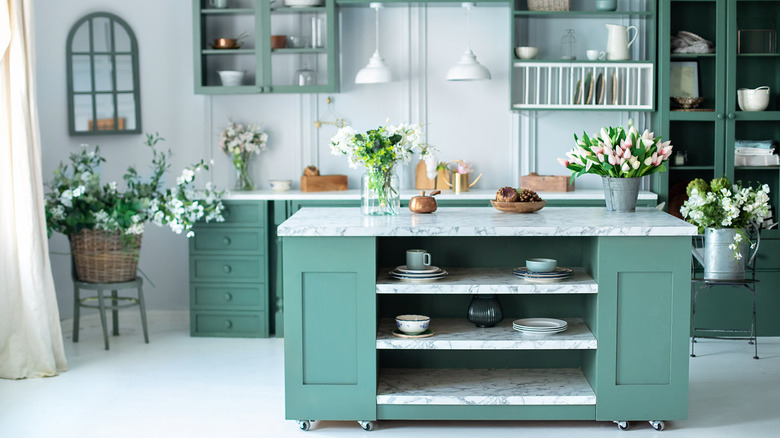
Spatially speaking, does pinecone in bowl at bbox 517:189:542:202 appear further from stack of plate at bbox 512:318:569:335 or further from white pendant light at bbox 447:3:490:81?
white pendant light at bbox 447:3:490:81

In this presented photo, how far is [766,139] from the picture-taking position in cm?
601

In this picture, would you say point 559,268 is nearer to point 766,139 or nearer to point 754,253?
point 754,253

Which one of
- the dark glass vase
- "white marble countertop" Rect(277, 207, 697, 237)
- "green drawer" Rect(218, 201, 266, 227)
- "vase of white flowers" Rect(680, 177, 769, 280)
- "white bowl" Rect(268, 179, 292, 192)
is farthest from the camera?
"white bowl" Rect(268, 179, 292, 192)

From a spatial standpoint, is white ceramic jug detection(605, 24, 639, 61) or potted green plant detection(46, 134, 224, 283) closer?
potted green plant detection(46, 134, 224, 283)

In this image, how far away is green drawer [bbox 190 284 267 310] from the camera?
586cm

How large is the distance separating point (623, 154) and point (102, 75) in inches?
147

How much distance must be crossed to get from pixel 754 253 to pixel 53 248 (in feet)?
15.5

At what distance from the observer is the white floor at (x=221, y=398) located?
4.00 meters

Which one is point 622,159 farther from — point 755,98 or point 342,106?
point 342,106

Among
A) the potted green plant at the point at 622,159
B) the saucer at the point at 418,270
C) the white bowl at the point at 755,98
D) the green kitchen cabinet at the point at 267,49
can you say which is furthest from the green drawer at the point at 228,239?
the white bowl at the point at 755,98

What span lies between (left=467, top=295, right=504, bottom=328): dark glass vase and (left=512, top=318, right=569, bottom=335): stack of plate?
3.6 inches

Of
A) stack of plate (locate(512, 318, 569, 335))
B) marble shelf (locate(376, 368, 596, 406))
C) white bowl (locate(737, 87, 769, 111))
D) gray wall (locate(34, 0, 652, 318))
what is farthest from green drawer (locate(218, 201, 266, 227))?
white bowl (locate(737, 87, 769, 111))

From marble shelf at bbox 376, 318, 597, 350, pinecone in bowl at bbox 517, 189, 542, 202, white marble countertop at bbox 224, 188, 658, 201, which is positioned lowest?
marble shelf at bbox 376, 318, 597, 350

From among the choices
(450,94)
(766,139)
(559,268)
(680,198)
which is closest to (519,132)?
(450,94)
